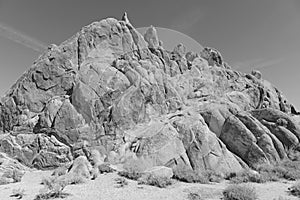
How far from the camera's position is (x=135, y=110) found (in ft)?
99.8

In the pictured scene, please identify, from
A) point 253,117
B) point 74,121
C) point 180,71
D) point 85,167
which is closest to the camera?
point 85,167

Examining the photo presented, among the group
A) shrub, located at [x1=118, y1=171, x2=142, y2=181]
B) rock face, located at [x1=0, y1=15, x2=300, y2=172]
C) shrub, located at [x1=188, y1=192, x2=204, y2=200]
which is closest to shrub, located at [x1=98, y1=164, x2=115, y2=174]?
shrub, located at [x1=118, y1=171, x2=142, y2=181]

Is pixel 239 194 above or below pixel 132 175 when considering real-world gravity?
below

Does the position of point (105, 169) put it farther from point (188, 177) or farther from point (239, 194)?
point (239, 194)

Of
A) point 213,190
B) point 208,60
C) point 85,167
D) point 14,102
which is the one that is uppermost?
point 208,60

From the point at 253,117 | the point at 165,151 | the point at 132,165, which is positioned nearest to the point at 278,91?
the point at 253,117

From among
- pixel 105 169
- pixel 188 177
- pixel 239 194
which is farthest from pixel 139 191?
pixel 105 169

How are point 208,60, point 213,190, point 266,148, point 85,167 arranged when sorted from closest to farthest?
point 213,190 → point 85,167 → point 266,148 → point 208,60

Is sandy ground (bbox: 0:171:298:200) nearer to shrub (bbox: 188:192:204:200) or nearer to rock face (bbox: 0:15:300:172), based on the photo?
shrub (bbox: 188:192:204:200)

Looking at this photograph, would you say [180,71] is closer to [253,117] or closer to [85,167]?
[253,117]

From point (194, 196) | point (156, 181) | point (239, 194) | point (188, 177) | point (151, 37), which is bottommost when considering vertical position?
point (194, 196)

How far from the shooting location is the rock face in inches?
A: 952

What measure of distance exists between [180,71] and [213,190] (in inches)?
1116

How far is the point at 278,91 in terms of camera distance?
46.9 m
